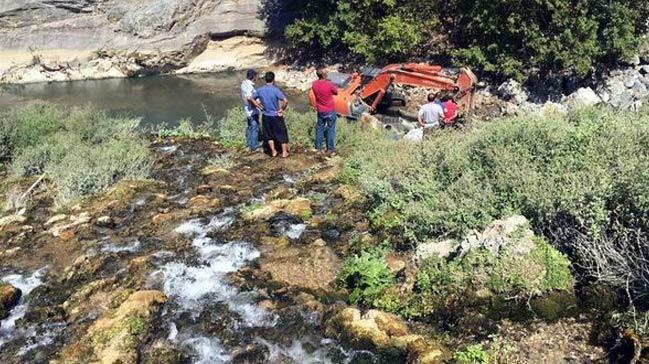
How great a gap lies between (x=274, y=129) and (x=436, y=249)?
6052 mm

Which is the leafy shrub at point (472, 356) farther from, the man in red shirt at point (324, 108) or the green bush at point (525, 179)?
the man in red shirt at point (324, 108)

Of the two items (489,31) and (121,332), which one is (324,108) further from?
(489,31)

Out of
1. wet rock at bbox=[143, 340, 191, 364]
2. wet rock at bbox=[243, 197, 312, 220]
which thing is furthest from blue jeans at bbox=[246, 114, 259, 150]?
wet rock at bbox=[143, 340, 191, 364]

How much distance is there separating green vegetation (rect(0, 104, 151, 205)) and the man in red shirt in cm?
377

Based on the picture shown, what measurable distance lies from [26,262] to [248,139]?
585 centimetres

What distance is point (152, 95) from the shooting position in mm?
27609

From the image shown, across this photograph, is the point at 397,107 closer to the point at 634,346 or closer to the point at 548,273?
the point at 548,273

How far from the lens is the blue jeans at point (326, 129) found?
13086 millimetres

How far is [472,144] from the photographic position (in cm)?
942

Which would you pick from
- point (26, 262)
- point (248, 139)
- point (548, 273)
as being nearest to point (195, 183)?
point (248, 139)

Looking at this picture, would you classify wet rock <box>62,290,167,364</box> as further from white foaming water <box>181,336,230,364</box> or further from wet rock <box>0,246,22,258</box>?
wet rock <box>0,246,22,258</box>

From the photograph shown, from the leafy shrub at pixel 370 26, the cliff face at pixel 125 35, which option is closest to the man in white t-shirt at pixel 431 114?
the leafy shrub at pixel 370 26

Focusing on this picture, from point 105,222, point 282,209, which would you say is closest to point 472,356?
point 282,209

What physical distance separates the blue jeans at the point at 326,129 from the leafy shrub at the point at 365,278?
5.81 metres
